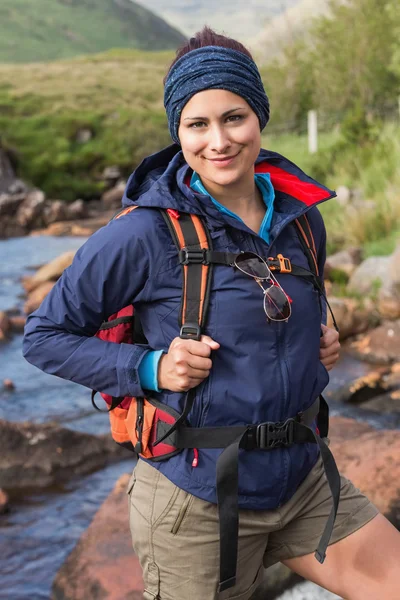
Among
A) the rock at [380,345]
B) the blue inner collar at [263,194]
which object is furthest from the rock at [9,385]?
the blue inner collar at [263,194]

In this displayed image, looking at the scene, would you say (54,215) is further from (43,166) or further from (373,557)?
(373,557)

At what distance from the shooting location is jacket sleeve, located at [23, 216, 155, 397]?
201 centimetres

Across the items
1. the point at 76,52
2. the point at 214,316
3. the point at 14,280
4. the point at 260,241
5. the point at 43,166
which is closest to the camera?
the point at 214,316

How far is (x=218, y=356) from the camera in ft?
6.56

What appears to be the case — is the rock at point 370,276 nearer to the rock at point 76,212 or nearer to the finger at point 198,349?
the finger at point 198,349

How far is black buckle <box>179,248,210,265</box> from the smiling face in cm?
27

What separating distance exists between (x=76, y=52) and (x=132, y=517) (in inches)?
4506

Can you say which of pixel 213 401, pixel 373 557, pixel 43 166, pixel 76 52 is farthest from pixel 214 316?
pixel 76 52

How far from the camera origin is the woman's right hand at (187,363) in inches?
75.6

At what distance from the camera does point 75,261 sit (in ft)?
6.75

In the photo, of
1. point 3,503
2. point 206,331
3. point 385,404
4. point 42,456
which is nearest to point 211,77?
point 206,331

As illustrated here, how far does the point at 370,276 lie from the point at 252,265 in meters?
7.78

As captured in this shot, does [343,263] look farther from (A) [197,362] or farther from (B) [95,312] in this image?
(A) [197,362]

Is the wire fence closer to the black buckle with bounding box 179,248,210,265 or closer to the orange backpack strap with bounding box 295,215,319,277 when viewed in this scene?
the orange backpack strap with bounding box 295,215,319,277
